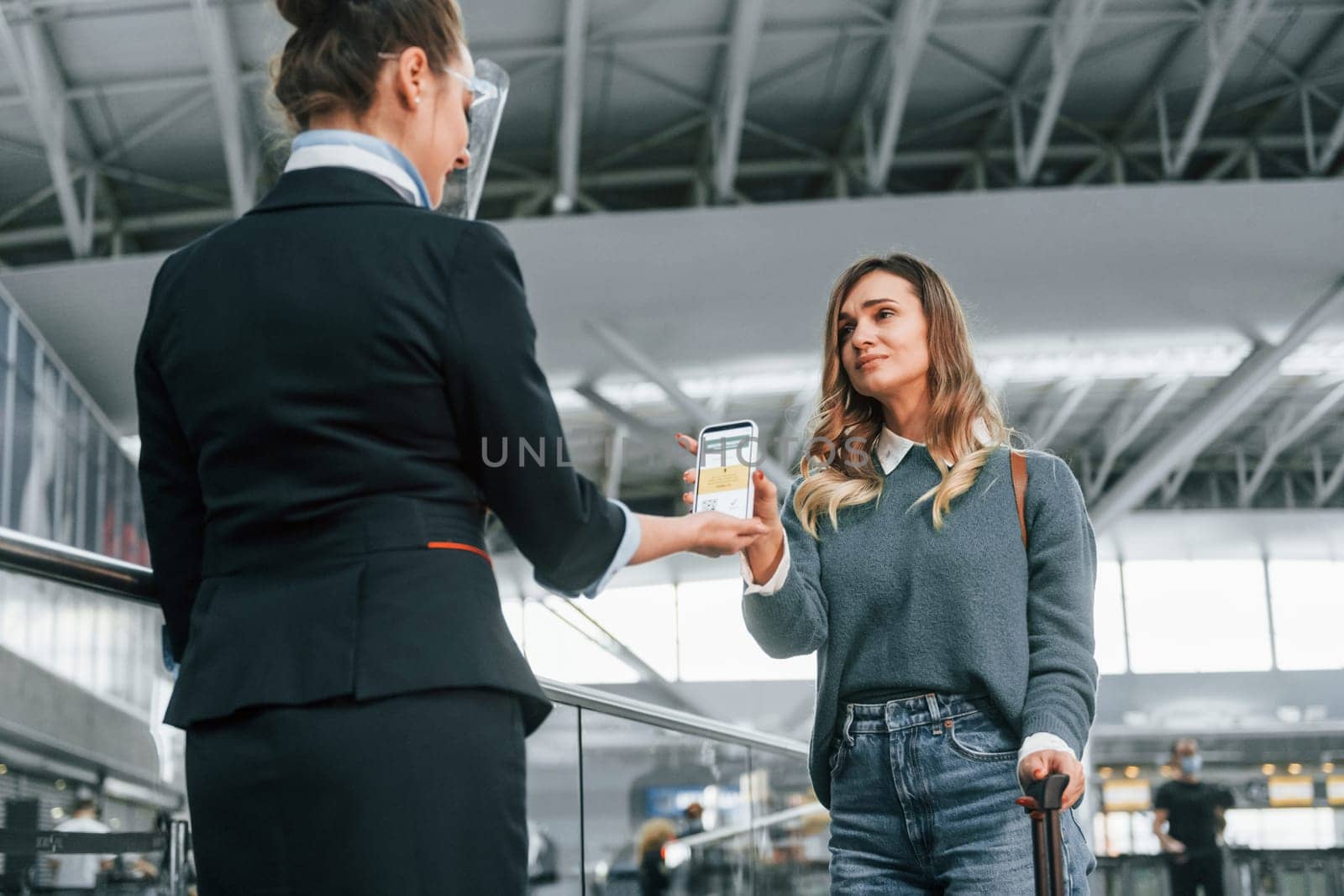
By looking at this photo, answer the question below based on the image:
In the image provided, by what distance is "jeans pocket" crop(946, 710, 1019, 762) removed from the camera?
2416 mm

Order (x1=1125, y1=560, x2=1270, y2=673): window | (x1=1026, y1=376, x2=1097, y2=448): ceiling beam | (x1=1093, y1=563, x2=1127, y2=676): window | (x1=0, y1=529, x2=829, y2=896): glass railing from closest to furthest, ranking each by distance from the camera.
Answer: (x1=0, y1=529, x2=829, y2=896): glass railing → (x1=1026, y1=376, x2=1097, y2=448): ceiling beam → (x1=1125, y1=560, x2=1270, y2=673): window → (x1=1093, y1=563, x2=1127, y2=676): window

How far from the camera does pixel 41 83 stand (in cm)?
1495

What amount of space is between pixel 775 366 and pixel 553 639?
15.8 m

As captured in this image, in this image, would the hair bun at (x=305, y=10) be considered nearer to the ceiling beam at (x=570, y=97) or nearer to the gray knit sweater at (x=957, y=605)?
the gray knit sweater at (x=957, y=605)

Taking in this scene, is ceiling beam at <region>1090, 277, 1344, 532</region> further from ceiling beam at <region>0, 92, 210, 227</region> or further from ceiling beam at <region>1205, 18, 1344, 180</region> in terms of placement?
ceiling beam at <region>0, 92, 210, 227</region>

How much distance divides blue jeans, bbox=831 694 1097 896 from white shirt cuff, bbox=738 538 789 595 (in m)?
0.26

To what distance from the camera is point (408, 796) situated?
167 centimetres

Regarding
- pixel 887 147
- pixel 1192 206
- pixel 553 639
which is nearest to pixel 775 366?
pixel 887 147

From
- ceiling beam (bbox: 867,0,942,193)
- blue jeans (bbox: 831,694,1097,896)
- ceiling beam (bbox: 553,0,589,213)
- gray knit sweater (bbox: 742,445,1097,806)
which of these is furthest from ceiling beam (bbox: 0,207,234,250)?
blue jeans (bbox: 831,694,1097,896)

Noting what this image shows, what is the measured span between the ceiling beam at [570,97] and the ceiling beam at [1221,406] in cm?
929

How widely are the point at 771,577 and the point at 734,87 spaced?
14.1 m

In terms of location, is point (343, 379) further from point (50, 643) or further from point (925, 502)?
point (50, 643)

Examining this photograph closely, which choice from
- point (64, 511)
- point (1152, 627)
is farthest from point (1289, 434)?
point (64, 511)

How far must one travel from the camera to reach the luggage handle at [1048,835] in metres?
2.22
